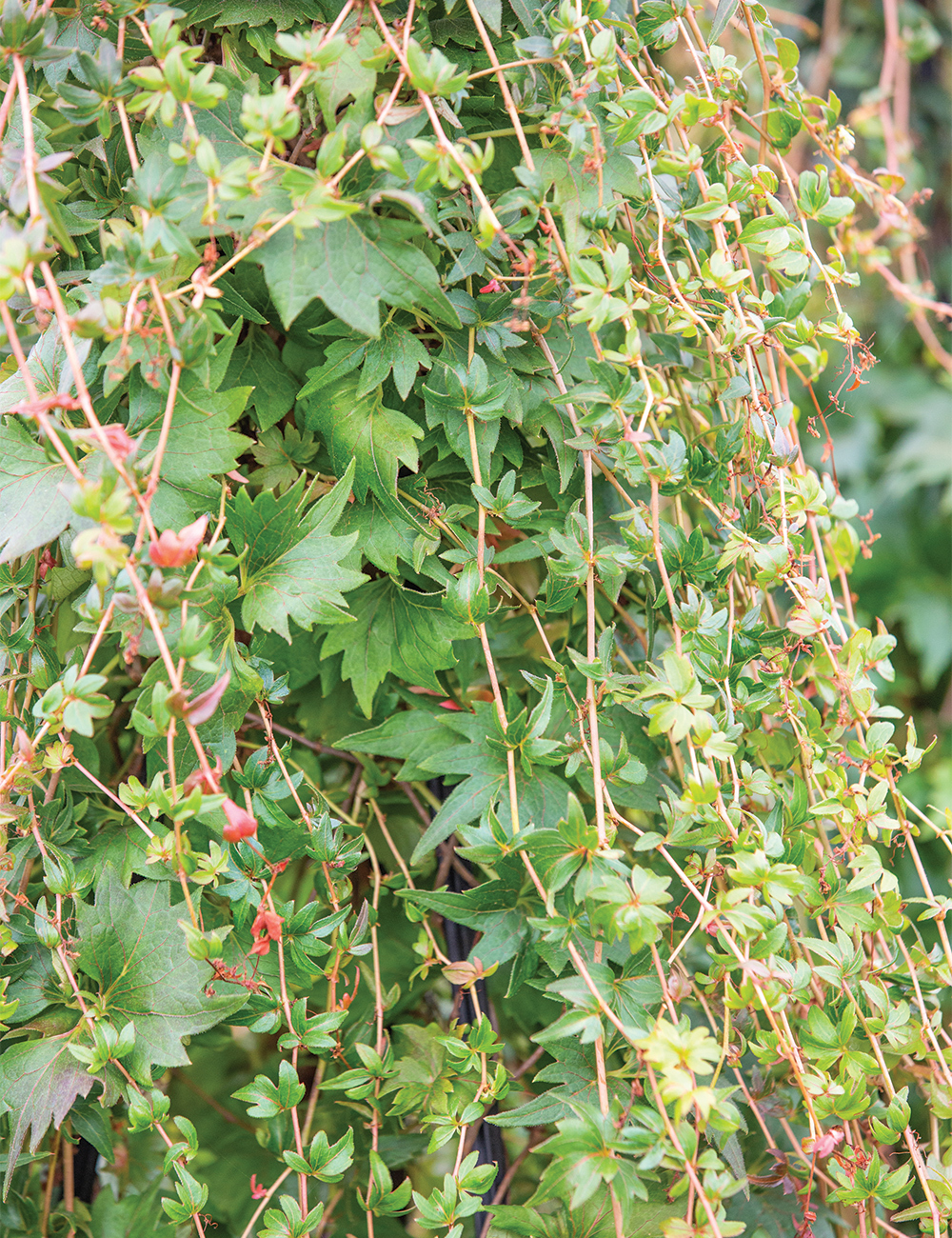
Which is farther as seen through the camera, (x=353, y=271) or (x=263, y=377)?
(x=263, y=377)

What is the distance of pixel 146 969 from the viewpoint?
2.05 ft

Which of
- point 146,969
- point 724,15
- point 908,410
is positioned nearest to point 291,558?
point 146,969

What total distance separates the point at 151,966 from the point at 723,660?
44cm

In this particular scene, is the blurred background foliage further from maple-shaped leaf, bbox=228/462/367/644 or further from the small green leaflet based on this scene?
maple-shaped leaf, bbox=228/462/367/644

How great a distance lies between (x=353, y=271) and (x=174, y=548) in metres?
0.20

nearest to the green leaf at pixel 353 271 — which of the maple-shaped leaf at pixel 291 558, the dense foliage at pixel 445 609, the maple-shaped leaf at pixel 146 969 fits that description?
the dense foliage at pixel 445 609

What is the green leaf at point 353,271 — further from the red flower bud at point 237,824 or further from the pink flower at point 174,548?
the red flower bud at point 237,824

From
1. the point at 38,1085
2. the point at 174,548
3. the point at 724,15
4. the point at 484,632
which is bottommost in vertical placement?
the point at 38,1085

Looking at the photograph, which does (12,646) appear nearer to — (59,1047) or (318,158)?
(59,1047)

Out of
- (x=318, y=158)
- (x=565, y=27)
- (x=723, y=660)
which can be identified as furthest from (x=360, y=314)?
(x=723, y=660)

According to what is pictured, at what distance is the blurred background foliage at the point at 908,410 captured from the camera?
222 cm

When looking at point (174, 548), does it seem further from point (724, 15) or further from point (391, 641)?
point (724, 15)

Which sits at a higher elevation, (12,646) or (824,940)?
(12,646)

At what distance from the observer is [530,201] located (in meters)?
0.55
